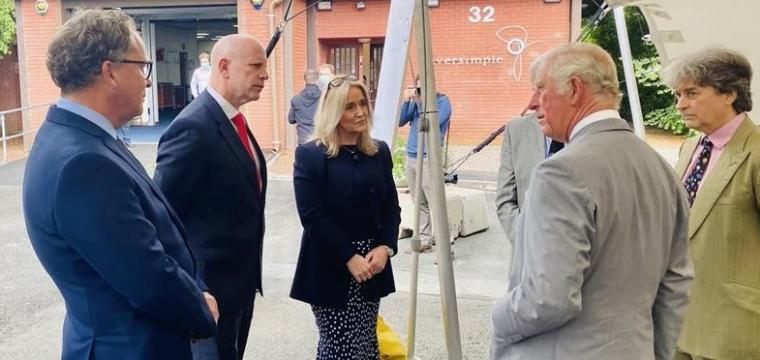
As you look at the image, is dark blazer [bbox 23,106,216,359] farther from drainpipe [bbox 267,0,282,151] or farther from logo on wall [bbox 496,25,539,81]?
logo on wall [bbox 496,25,539,81]

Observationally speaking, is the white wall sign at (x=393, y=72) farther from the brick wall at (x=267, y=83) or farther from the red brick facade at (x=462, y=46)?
the red brick facade at (x=462, y=46)

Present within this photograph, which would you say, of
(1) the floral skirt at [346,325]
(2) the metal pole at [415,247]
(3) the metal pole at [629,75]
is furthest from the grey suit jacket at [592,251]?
(3) the metal pole at [629,75]

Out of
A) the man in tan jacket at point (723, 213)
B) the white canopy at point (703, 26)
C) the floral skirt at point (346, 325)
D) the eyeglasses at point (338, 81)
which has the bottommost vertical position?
the floral skirt at point (346, 325)

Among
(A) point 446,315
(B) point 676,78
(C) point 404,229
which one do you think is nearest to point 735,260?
(B) point 676,78

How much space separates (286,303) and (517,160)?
293cm

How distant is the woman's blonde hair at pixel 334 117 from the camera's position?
128 inches

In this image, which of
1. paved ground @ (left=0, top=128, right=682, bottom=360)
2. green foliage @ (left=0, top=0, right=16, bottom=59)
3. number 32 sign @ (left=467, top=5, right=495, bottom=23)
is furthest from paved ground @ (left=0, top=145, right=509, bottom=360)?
green foliage @ (left=0, top=0, right=16, bottom=59)

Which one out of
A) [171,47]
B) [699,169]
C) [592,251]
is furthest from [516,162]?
[171,47]

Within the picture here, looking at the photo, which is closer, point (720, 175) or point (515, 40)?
point (720, 175)

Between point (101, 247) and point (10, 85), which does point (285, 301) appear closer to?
point (101, 247)

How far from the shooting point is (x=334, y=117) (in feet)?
10.7

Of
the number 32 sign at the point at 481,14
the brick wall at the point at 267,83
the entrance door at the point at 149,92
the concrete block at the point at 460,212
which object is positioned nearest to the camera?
the concrete block at the point at 460,212

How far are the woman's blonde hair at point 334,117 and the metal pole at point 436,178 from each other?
32 centimetres

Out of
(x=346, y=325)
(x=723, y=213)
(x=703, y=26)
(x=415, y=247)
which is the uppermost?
(x=703, y=26)
